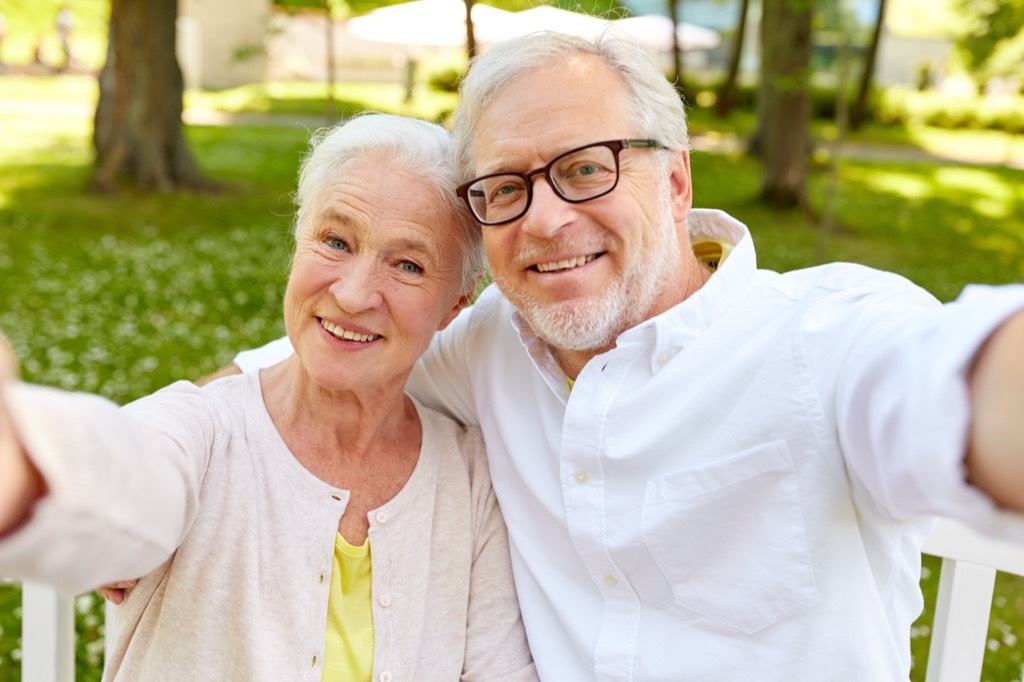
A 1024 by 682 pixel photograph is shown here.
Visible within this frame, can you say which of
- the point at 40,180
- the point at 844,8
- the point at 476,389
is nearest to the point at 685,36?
the point at 844,8

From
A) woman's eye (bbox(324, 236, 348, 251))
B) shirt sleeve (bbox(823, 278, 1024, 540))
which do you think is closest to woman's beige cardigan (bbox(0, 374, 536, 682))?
woman's eye (bbox(324, 236, 348, 251))

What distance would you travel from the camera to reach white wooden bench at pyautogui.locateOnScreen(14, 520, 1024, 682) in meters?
2.16

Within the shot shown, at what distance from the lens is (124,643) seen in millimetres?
1925

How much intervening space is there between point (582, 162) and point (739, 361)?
536 millimetres

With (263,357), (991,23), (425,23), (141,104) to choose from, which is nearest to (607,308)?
(263,357)

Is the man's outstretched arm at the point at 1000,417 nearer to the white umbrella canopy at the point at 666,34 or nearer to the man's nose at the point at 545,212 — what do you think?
the man's nose at the point at 545,212

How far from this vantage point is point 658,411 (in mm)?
1980

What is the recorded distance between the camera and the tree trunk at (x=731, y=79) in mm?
20800

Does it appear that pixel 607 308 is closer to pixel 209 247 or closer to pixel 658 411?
pixel 658 411

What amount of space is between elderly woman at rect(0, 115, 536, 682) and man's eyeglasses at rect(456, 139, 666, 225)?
8 cm

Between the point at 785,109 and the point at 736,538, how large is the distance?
11.7m

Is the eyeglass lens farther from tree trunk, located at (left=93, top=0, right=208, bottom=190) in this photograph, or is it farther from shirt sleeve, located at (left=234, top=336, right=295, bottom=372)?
tree trunk, located at (left=93, top=0, right=208, bottom=190)

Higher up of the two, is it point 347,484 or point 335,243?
point 335,243

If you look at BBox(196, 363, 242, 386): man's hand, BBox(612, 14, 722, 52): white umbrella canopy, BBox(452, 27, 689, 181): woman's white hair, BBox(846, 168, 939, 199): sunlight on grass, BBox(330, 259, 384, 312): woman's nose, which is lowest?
BBox(846, 168, 939, 199): sunlight on grass
